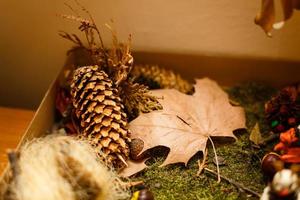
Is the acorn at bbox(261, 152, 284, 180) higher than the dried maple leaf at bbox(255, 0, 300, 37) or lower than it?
lower

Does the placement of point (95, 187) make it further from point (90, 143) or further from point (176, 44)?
point (176, 44)

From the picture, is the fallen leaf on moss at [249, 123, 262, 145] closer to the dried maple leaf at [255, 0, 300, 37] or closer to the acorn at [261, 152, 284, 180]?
the acorn at [261, 152, 284, 180]

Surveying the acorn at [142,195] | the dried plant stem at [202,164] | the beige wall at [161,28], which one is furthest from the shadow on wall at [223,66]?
the acorn at [142,195]

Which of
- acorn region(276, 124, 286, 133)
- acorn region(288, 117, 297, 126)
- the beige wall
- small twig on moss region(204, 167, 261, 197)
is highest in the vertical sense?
the beige wall

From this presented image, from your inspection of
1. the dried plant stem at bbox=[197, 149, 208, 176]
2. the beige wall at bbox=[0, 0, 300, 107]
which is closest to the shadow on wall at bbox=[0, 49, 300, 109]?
the beige wall at bbox=[0, 0, 300, 107]

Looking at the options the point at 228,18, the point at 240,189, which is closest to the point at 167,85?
the point at 228,18

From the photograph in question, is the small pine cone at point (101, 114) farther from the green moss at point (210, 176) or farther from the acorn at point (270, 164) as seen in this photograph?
the acorn at point (270, 164)

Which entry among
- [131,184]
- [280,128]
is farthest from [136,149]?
[280,128]
